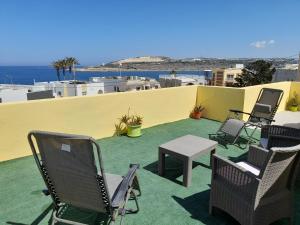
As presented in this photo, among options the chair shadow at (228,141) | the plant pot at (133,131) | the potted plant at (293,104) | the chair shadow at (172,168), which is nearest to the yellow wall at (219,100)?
the chair shadow at (228,141)

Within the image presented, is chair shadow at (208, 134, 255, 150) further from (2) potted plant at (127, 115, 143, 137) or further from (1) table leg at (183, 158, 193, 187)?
→ (1) table leg at (183, 158, 193, 187)

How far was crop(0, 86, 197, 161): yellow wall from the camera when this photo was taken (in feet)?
13.4

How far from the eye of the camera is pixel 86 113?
4977mm

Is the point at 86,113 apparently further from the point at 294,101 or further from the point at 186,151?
the point at 294,101

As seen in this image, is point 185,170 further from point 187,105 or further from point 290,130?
point 187,105

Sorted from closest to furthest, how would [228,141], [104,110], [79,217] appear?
[79,217] → [228,141] → [104,110]

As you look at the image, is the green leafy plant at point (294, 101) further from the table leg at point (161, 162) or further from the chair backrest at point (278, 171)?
the chair backrest at point (278, 171)

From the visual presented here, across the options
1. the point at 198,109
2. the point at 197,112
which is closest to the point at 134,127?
the point at 197,112

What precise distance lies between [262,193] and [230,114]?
478cm

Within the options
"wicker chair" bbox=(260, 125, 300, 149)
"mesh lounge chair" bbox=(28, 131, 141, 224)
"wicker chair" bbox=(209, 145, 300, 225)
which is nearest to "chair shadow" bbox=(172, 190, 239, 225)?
"wicker chair" bbox=(209, 145, 300, 225)

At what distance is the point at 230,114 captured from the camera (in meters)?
6.64

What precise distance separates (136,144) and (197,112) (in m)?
2.84

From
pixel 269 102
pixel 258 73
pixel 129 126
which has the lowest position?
pixel 129 126

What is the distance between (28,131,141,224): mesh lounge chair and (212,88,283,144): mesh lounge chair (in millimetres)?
Answer: 3289
